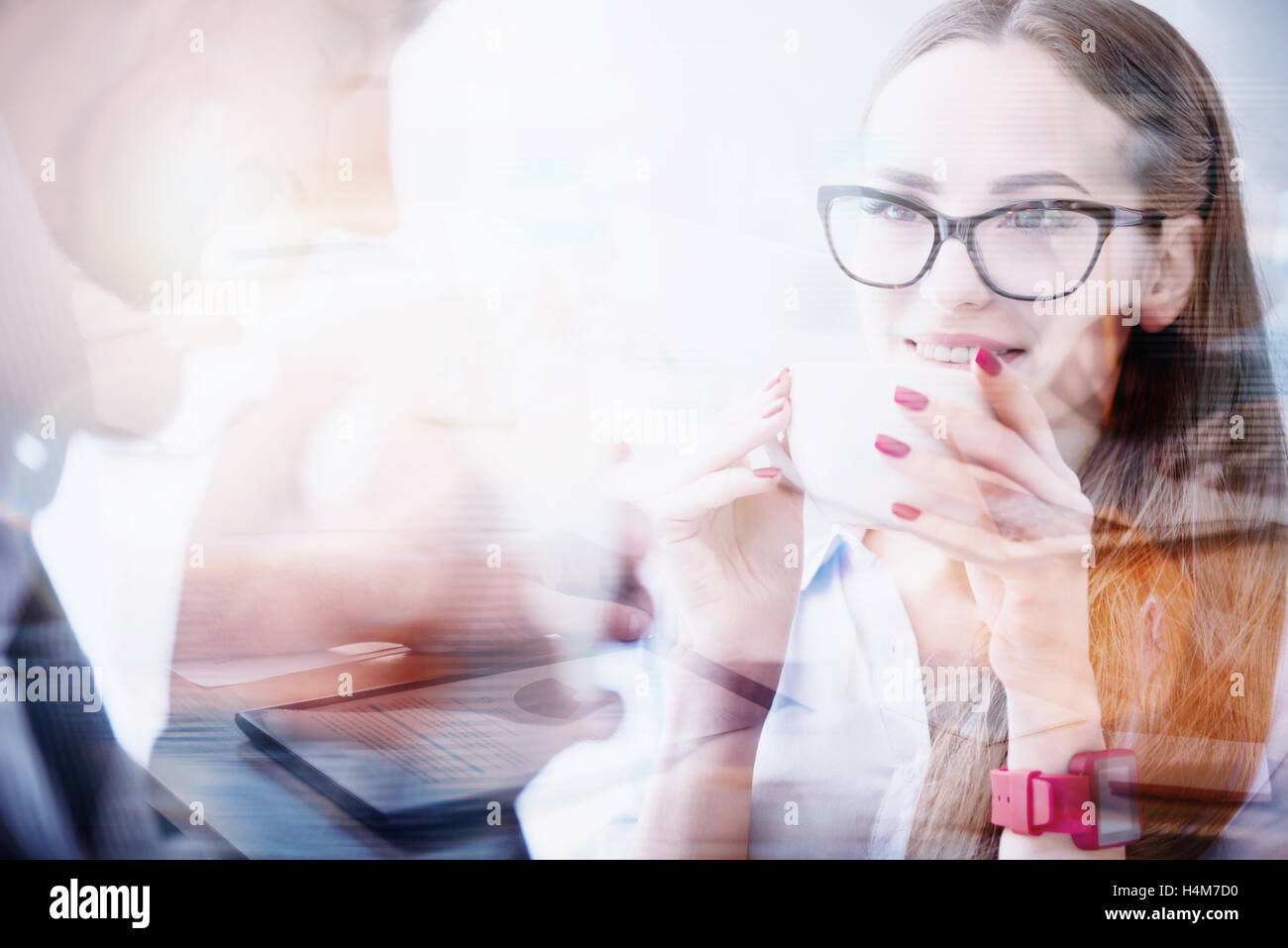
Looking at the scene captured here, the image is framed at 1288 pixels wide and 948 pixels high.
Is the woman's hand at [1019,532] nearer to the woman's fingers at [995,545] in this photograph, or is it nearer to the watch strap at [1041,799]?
the woman's fingers at [995,545]

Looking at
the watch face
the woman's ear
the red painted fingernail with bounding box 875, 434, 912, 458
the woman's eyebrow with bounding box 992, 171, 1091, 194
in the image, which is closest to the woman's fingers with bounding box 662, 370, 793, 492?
the red painted fingernail with bounding box 875, 434, 912, 458

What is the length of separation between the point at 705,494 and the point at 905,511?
0.23 metres

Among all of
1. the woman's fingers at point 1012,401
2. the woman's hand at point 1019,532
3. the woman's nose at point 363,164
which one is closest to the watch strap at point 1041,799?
the woman's hand at point 1019,532

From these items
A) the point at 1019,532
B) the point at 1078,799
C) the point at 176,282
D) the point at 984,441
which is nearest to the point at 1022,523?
the point at 1019,532

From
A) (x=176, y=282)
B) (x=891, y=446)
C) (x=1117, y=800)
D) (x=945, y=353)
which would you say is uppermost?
(x=176, y=282)

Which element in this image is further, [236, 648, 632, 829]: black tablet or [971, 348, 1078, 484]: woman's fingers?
[236, 648, 632, 829]: black tablet

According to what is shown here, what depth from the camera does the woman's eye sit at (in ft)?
3.76

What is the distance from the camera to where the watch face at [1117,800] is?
45.9 inches

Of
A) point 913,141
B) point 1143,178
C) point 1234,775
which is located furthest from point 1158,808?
point 913,141

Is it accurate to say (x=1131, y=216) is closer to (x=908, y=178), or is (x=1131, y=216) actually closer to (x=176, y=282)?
(x=908, y=178)

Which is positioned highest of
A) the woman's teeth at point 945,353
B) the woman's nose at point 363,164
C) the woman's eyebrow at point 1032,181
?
the woman's nose at point 363,164

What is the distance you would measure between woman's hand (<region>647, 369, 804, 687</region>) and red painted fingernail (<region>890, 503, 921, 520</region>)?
11 centimetres

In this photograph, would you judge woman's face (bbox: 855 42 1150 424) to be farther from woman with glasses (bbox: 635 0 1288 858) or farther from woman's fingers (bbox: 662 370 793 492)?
woman's fingers (bbox: 662 370 793 492)

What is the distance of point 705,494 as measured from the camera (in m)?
1.17
